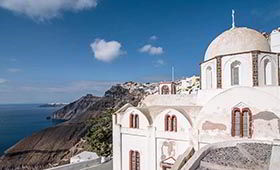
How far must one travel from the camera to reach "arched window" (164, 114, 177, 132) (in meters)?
15.6

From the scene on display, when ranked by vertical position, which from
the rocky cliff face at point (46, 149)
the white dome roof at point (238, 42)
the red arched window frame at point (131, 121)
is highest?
the white dome roof at point (238, 42)

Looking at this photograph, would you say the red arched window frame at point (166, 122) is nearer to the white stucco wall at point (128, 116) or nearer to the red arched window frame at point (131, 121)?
the white stucco wall at point (128, 116)

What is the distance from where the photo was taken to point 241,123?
1270 cm

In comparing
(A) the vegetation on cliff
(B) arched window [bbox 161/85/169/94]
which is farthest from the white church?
(A) the vegetation on cliff

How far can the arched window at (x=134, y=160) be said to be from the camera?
17625 millimetres

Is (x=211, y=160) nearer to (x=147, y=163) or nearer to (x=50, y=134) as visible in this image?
(x=147, y=163)

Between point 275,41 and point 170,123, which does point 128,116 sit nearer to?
point 170,123

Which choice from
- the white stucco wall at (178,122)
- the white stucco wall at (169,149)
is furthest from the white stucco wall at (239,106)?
the white stucco wall at (169,149)

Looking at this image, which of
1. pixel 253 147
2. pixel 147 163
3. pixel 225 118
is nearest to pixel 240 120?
pixel 225 118

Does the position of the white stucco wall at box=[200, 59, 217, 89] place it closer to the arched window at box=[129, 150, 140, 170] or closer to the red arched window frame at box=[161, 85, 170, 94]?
the red arched window frame at box=[161, 85, 170, 94]

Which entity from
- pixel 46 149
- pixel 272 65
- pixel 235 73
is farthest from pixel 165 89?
pixel 46 149

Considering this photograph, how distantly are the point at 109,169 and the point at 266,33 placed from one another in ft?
62.5

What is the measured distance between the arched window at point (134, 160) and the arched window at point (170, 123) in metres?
3.51

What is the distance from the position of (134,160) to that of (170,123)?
182 inches
